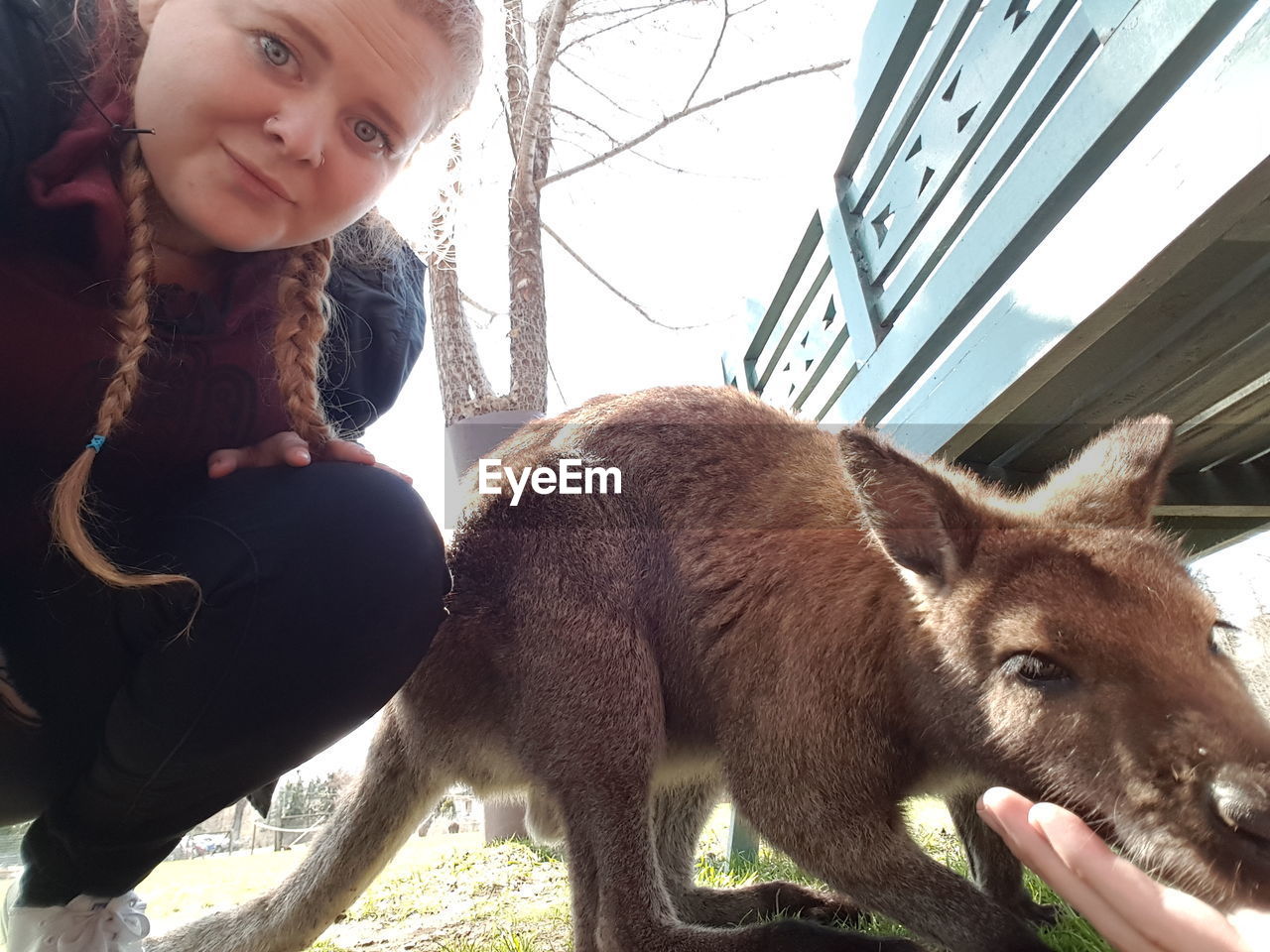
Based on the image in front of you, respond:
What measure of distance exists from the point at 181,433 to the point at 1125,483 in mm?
1726

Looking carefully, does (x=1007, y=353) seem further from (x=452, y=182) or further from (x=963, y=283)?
(x=452, y=182)

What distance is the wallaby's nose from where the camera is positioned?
929 millimetres

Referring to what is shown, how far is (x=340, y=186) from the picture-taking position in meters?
1.37

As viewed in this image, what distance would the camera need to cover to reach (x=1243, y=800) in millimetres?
947

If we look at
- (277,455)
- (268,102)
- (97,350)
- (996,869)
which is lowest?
(996,869)

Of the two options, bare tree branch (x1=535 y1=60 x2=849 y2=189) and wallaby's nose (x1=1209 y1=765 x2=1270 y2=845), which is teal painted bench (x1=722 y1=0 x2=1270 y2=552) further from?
bare tree branch (x1=535 y1=60 x2=849 y2=189)

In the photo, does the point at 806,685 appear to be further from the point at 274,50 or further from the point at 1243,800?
the point at 274,50

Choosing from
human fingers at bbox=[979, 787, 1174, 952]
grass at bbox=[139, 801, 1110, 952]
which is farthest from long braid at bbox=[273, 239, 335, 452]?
human fingers at bbox=[979, 787, 1174, 952]

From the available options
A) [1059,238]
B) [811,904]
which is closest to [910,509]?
[1059,238]

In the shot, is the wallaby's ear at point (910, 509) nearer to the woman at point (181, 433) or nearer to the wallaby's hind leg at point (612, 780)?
the wallaby's hind leg at point (612, 780)

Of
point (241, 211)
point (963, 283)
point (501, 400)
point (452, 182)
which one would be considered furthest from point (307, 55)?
point (501, 400)

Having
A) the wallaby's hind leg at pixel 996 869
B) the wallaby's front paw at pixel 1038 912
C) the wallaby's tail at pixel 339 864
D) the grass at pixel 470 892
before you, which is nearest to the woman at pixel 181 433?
the wallaby's tail at pixel 339 864

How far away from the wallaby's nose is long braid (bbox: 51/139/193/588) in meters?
1.49

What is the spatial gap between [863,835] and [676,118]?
3.59 metres
